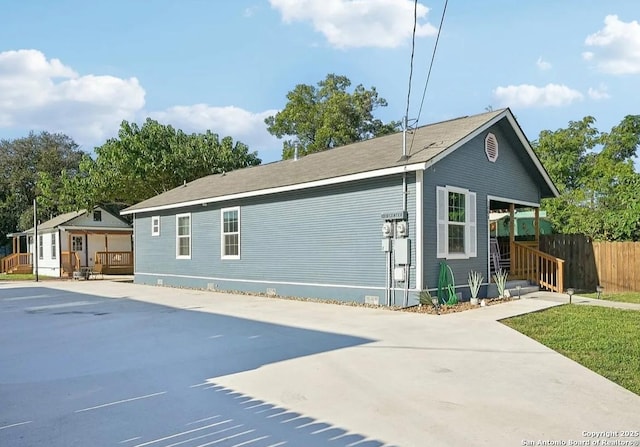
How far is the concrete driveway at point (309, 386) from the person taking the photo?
150 inches

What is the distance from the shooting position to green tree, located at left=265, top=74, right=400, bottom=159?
34.8 m

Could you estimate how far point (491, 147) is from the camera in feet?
43.0

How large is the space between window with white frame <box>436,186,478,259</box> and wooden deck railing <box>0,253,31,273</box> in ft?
95.9

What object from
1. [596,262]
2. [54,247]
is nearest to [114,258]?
[54,247]

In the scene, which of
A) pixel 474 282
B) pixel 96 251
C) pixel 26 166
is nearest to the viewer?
pixel 474 282

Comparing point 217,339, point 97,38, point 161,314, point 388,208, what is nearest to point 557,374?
point 217,339

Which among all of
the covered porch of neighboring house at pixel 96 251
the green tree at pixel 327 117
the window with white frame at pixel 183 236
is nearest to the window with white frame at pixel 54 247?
the covered porch of neighboring house at pixel 96 251

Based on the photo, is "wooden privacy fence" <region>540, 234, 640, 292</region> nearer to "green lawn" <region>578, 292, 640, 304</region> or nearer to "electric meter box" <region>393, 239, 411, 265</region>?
"green lawn" <region>578, 292, 640, 304</region>

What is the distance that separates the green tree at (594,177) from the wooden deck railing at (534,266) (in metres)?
2.68

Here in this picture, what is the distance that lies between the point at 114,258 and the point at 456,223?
22.7m

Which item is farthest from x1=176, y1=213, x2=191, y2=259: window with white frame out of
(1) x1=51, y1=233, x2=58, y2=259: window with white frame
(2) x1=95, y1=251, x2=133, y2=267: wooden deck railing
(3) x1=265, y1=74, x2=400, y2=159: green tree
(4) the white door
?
(3) x1=265, y1=74, x2=400, y2=159: green tree

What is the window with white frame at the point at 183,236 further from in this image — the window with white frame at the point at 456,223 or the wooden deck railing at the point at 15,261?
the wooden deck railing at the point at 15,261

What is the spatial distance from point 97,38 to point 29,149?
3751 cm

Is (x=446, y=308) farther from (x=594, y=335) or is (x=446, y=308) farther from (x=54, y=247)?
(x=54, y=247)
